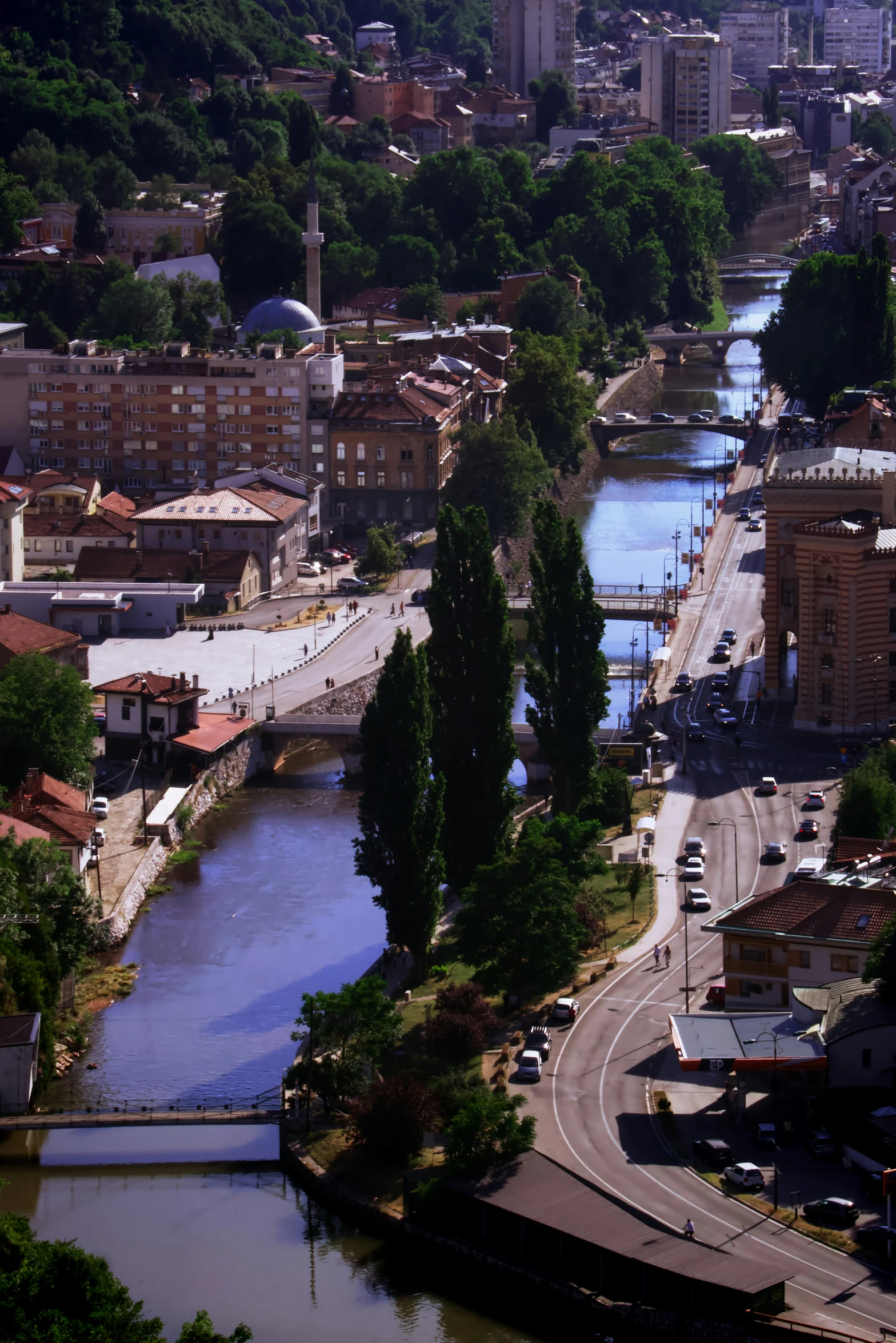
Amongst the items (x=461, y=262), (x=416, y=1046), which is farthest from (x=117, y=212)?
(x=416, y=1046)

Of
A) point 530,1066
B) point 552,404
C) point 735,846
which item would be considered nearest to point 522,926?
point 530,1066

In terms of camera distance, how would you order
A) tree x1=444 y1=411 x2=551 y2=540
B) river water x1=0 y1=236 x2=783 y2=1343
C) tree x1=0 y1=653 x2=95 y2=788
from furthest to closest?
tree x1=444 y1=411 x2=551 y2=540, tree x1=0 y1=653 x2=95 y2=788, river water x1=0 y1=236 x2=783 y2=1343

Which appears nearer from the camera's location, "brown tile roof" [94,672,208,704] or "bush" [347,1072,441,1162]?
"bush" [347,1072,441,1162]

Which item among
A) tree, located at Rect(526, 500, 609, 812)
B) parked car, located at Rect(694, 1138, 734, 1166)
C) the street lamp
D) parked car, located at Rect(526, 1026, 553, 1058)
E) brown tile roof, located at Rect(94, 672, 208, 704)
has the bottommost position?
the street lamp

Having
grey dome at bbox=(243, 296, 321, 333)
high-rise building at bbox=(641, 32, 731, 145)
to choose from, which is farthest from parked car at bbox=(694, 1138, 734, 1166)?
high-rise building at bbox=(641, 32, 731, 145)

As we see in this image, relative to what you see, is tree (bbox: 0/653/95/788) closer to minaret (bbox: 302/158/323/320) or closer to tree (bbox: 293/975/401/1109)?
tree (bbox: 293/975/401/1109)

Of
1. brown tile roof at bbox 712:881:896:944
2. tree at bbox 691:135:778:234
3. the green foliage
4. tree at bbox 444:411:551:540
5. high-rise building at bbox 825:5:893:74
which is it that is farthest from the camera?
high-rise building at bbox 825:5:893:74

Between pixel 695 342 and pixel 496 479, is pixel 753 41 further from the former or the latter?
pixel 496 479

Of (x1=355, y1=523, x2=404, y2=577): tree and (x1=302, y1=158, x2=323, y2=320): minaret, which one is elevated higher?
(x1=302, y1=158, x2=323, y2=320): minaret
